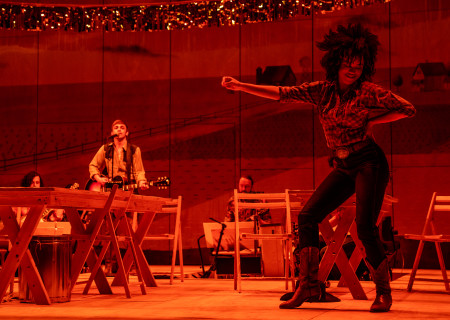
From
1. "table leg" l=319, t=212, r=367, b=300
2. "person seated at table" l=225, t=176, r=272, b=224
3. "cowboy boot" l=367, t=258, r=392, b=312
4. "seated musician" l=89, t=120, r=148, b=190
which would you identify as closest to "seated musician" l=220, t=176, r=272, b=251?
"person seated at table" l=225, t=176, r=272, b=224

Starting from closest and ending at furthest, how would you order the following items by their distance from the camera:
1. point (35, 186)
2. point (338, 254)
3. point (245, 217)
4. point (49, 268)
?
point (49, 268) → point (338, 254) → point (35, 186) → point (245, 217)

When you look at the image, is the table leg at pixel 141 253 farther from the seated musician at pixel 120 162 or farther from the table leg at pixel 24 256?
the seated musician at pixel 120 162

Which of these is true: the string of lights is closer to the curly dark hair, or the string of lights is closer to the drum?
the curly dark hair

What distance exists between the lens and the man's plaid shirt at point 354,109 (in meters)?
3.72

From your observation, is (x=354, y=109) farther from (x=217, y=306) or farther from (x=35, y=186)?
(x=35, y=186)

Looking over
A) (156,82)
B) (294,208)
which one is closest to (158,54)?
(156,82)

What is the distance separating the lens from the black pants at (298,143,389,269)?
366cm

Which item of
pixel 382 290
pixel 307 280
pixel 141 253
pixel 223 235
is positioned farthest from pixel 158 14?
pixel 382 290

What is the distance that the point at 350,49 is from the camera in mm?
3822

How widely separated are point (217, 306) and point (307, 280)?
621 mm

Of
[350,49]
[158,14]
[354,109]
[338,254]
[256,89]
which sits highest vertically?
[158,14]

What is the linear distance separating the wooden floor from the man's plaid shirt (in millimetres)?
940

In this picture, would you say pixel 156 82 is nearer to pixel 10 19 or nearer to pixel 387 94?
pixel 10 19

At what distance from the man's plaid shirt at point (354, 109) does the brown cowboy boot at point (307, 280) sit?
0.61 metres
